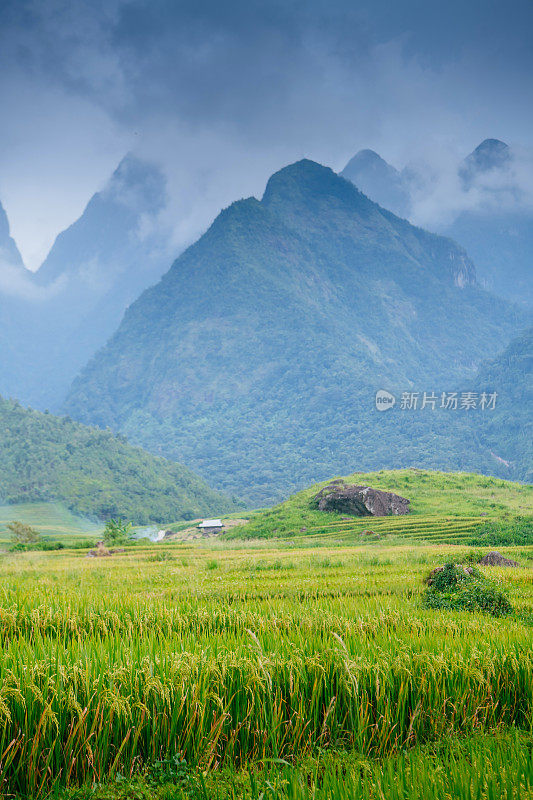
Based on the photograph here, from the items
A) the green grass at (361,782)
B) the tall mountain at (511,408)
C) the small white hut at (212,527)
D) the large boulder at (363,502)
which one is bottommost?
→ the small white hut at (212,527)

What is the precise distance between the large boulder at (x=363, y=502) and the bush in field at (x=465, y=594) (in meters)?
36.7

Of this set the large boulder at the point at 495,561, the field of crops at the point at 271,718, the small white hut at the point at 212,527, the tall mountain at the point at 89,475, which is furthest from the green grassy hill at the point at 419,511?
the tall mountain at the point at 89,475

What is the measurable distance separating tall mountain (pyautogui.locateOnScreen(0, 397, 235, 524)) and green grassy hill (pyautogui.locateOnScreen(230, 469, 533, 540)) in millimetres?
54889

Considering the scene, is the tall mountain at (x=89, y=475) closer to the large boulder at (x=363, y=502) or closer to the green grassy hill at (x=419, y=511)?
the green grassy hill at (x=419, y=511)

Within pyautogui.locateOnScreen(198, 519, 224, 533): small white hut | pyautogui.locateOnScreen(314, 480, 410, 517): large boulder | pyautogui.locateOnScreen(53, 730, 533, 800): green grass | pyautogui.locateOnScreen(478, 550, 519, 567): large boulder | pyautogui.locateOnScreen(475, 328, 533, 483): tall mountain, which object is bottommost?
pyautogui.locateOnScreen(198, 519, 224, 533): small white hut

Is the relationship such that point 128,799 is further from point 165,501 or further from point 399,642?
point 165,501

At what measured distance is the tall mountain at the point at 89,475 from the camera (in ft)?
328

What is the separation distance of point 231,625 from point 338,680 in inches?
91.0

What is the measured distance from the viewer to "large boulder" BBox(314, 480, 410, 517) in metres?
46.1

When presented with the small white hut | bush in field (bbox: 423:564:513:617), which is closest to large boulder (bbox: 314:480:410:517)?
the small white hut

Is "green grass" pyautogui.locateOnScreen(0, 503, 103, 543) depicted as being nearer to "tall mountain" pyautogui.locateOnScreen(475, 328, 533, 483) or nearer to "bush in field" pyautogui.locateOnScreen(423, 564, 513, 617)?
"bush in field" pyautogui.locateOnScreen(423, 564, 513, 617)

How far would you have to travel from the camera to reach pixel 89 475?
108438 millimetres

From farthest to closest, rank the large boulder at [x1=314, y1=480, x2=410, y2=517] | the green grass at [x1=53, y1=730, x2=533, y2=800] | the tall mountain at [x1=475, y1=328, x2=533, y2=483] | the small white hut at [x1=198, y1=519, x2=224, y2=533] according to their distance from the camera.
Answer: the tall mountain at [x1=475, y1=328, x2=533, y2=483] < the small white hut at [x1=198, y1=519, x2=224, y2=533] < the large boulder at [x1=314, y1=480, x2=410, y2=517] < the green grass at [x1=53, y1=730, x2=533, y2=800]

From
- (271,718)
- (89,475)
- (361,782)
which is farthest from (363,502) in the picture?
(89,475)
